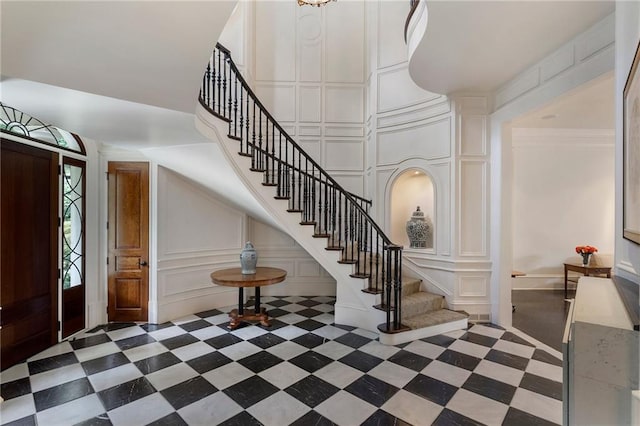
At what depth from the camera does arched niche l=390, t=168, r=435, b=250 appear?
5.19 metres

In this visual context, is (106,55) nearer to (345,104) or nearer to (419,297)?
(419,297)

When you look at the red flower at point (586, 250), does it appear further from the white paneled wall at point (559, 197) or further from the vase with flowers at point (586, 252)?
the white paneled wall at point (559, 197)

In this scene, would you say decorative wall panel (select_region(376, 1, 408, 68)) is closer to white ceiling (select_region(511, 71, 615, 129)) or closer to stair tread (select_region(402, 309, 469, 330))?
white ceiling (select_region(511, 71, 615, 129))

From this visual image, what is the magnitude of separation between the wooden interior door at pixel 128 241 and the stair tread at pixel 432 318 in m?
3.61

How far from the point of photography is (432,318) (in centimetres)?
384

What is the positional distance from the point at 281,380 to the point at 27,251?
118 inches

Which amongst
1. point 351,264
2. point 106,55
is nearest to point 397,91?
point 351,264

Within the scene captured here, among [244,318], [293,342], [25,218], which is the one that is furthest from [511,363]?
[25,218]

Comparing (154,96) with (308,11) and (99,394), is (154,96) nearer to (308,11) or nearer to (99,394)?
(99,394)

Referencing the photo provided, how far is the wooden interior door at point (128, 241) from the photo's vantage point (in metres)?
4.07

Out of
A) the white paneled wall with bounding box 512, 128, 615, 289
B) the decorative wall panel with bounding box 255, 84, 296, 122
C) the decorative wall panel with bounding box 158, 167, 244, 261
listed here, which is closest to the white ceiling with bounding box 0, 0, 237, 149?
the decorative wall panel with bounding box 158, 167, 244, 261

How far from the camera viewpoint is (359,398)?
2416 mm

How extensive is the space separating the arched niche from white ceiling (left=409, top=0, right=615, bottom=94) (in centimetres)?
194

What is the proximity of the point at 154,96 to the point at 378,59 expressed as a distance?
4261 millimetres
